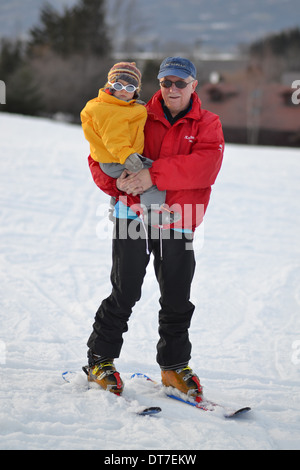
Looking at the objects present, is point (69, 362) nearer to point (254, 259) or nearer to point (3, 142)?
point (254, 259)

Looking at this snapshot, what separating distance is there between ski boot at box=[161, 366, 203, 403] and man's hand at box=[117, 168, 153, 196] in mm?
1010

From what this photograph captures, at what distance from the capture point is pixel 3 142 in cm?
1084

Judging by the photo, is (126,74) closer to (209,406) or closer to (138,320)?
(209,406)

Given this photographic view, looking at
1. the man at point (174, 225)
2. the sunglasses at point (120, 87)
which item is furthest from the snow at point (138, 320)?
the sunglasses at point (120, 87)

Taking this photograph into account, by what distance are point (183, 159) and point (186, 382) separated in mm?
1193

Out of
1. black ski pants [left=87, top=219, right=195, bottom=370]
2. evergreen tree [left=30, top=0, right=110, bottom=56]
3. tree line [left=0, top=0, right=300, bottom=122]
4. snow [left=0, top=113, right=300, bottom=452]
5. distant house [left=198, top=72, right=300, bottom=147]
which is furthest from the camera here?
evergreen tree [left=30, top=0, right=110, bottom=56]

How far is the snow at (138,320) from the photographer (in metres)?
2.40

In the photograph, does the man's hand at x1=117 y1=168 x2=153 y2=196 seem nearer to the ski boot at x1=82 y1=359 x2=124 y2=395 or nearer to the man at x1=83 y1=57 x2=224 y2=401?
the man at x1=83 y1=57 x2=224 y2=401

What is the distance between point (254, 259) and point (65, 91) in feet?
86.8

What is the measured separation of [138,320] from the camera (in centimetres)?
416

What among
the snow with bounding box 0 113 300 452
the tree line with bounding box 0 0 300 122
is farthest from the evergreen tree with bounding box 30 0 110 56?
the snow with bounding box 0 113 300 452

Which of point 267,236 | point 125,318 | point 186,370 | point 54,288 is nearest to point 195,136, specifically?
point 125,318

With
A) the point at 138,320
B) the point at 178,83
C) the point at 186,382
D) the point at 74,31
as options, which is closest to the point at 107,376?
the point at 186,382

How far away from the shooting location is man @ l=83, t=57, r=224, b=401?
99.9 inches
